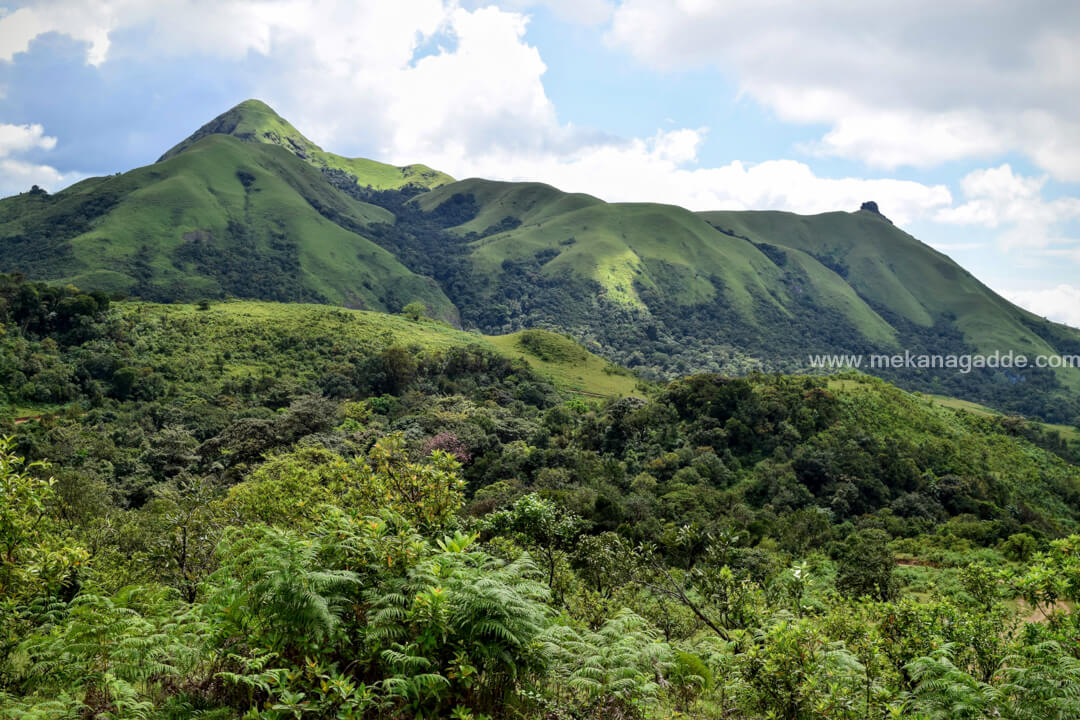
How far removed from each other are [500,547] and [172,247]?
582ft

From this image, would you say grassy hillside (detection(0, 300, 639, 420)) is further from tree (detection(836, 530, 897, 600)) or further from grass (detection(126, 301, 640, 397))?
tree (detection(836, 530, 897, 600))

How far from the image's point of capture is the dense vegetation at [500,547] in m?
6.52

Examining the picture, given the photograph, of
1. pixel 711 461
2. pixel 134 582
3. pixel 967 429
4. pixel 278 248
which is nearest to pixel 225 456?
pixel 134 582

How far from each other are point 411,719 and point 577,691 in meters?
2.17

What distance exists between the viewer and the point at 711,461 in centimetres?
4216

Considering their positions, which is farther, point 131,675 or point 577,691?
point 577,691

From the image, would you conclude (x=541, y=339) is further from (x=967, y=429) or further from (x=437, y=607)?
(x=437, y=607)

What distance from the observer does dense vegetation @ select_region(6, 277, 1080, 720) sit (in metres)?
6.52

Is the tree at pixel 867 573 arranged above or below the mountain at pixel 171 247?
below

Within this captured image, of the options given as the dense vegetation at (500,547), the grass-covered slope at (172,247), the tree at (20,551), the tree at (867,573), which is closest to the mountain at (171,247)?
the grass-covered slope at (172,247)

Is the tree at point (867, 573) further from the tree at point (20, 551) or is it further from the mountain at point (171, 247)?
the mountain at point (171, 247)

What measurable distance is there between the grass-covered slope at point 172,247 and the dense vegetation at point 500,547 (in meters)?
83.4

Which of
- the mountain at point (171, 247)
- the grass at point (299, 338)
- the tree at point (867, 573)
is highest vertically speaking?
the mountain at point (171, 247)

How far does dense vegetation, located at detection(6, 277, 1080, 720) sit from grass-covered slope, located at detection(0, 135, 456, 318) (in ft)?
274
